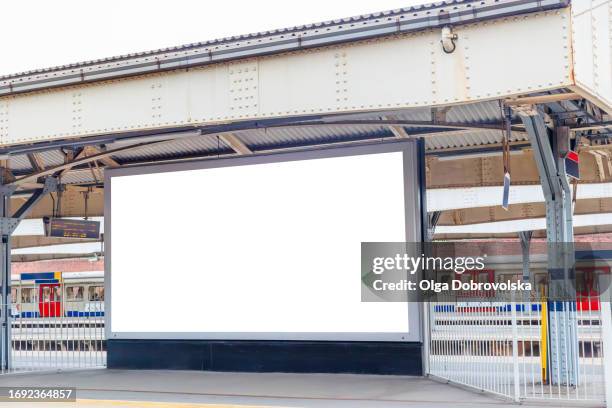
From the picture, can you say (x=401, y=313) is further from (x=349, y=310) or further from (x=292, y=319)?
(x=292, y=319)

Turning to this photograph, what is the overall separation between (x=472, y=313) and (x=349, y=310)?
2551 mm

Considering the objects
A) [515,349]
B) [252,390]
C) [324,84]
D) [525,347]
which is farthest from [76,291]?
[515,349]

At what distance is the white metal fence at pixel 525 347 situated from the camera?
10156 millimetres

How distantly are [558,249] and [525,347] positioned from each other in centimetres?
161

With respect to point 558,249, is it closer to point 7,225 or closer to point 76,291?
point 7,225

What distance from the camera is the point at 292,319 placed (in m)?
13.4

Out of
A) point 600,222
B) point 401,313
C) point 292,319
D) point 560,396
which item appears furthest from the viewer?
point 600,222

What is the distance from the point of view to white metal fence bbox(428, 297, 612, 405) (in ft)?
33.3

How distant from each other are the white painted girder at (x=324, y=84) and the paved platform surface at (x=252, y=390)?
361cm

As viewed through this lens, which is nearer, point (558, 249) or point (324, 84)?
point (324, 84)

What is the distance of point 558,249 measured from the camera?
37.3ft

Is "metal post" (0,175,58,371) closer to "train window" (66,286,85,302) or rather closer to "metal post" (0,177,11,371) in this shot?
"metal post" (0,177,11,371)

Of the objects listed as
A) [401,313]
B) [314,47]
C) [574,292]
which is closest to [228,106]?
[314,47]

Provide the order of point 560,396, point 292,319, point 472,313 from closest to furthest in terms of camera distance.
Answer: point 560,396 → point 472,313 → point 292,319
